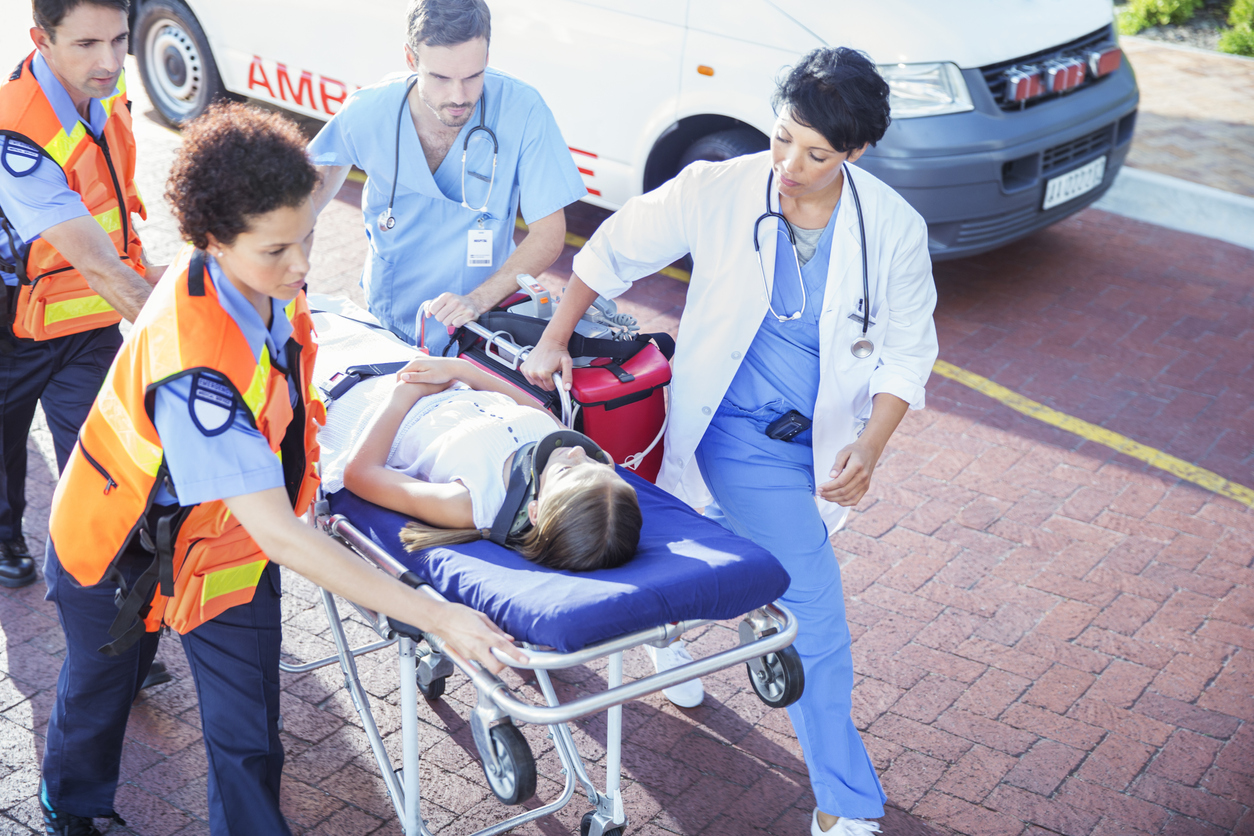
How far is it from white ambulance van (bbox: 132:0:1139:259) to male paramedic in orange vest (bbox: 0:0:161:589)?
2.87 meters

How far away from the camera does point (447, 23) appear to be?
3.07 meters

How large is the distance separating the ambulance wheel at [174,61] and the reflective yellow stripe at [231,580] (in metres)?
5.49

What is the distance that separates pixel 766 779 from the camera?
10.5ft

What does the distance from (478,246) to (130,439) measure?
4.93 ft

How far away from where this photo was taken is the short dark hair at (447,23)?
10.1 ft

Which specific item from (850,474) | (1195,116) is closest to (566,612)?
(850,474)

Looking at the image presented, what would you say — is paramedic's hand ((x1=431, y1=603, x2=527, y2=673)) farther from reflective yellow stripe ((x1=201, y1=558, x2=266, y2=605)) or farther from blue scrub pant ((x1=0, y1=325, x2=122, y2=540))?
blue scrub pant ((x1=0, y1=325, x2=122, y2=540))

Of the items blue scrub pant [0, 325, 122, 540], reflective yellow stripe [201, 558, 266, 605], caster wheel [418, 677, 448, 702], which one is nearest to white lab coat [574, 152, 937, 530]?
caster wheel [418, 677, 448, 702]

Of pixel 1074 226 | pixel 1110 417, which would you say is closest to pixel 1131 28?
pixel 1074 226

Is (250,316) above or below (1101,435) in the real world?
above

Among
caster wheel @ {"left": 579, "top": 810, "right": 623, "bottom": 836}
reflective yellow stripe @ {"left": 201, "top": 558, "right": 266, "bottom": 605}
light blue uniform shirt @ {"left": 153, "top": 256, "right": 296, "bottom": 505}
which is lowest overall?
caster wheel @ {"left": 579, "top": 810, "right": 623, "bottom": 836}

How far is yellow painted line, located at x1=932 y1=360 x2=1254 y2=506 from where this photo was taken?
4.61m

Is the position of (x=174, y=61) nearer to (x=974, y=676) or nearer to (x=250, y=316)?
(x=250, y=316)

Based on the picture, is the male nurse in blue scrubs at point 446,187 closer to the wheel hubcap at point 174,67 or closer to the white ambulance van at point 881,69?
the white ambulance van at point 881,69
